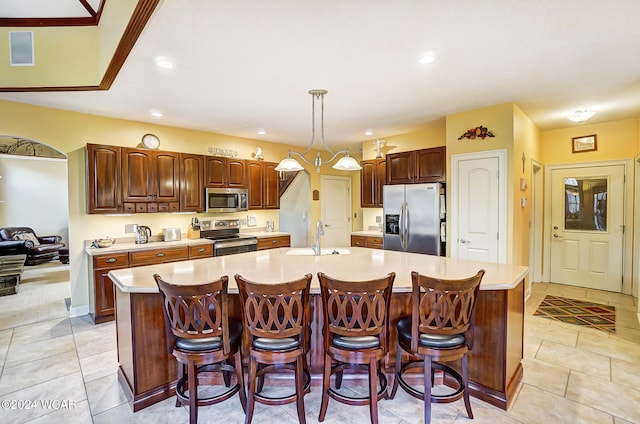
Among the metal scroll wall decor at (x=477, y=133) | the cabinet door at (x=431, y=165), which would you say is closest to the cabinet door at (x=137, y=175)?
the cabinet door at (x=431, y=165)

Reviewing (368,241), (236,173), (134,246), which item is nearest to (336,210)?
(368,241)

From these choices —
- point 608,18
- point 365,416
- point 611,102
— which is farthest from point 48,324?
point 611,102

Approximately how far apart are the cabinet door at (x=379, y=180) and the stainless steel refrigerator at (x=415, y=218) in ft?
1.85

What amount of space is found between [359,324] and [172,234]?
3702 mm

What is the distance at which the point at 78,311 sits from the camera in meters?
4.13

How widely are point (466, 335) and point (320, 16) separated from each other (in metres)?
2.28

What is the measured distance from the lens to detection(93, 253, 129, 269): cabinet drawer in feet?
12.6

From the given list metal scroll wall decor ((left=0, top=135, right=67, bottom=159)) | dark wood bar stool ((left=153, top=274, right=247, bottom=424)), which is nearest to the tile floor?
dark wood bar stool ((left=153, top=274, right=247, bottom=424))

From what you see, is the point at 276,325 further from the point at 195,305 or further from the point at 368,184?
the point at 368,184

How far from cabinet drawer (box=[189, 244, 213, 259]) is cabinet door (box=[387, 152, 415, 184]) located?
303 centimetres

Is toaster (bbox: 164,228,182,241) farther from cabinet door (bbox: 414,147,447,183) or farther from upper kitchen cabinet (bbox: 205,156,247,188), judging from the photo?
cabinet door (bbox: 414,147,447,183)

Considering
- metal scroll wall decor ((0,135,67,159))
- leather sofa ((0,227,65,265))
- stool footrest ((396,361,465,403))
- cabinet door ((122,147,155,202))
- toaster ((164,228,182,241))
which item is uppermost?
metal scroll wall decor ((0,135,67,159))

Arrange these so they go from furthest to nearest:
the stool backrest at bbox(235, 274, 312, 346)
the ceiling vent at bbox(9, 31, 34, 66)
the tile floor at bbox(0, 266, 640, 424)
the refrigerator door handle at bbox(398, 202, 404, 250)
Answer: the refrigerator door handle at bbox(398, 202, 404, 250) < the ceiling vent at bbox(9, 31, 34, 66) < the tile floor at bbox(0, 266, 640, 424) < the stool backrest at bbox(235, 274, 312, 346)

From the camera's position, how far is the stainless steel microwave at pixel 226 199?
502cm
